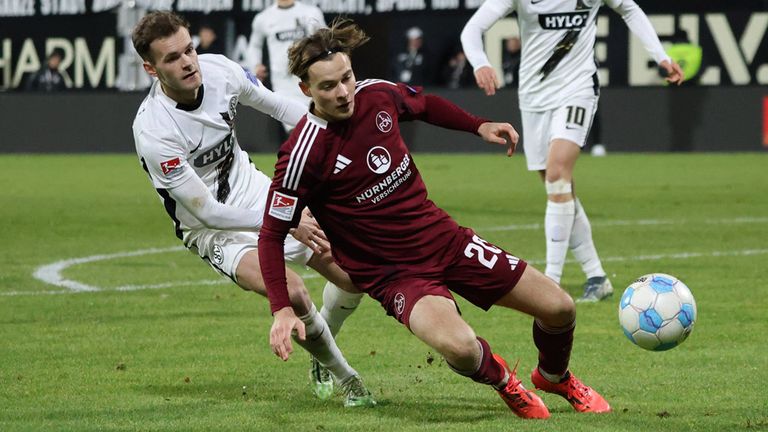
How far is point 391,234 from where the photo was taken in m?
5.88

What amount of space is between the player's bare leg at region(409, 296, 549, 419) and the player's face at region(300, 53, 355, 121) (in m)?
0.82

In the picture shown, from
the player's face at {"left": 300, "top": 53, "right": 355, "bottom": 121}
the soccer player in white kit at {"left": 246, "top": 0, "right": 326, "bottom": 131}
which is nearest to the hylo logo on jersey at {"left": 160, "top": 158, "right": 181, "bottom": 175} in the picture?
the player's face at {"left": 300, "top": 53, "right": 355, "bottom": 121}

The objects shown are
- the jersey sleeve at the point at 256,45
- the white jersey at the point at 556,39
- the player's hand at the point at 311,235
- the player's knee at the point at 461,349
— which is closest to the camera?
the player's knee at the point at 461,349

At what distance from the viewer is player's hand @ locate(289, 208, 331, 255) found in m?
5.99

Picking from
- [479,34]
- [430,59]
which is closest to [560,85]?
[479,34]

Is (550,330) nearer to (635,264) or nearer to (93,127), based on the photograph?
(635,264)

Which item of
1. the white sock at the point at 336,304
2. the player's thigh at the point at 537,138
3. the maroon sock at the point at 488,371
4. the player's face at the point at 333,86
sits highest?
the player's face at the point at 333,86

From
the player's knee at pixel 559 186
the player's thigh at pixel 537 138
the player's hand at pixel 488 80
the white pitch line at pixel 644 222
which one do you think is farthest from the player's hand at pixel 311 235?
the white pitch line at pixel 644 222

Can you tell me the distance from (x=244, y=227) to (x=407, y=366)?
1154 mm

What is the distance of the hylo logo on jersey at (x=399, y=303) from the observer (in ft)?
18.9

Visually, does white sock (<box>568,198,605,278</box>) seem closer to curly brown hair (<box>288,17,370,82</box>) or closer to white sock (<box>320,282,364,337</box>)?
white sock (<box>320,282,364,337</box>)

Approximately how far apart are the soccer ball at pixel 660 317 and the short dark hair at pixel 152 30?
2.33 m

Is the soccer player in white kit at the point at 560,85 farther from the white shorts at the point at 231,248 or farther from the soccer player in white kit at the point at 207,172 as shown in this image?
the white shorts at the point at 231,248

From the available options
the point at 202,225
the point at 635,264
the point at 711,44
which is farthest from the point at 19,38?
the point at 202,225
